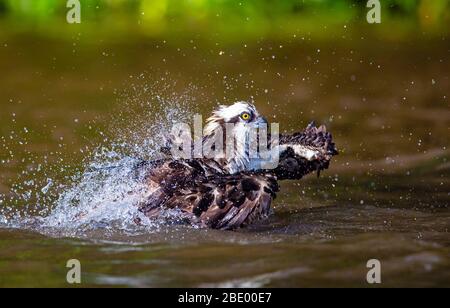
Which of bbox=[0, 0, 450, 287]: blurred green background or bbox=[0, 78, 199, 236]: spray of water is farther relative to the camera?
bbox=[0, 78, 199, 236]: spray of water

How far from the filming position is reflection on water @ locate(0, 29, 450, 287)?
8102 mm

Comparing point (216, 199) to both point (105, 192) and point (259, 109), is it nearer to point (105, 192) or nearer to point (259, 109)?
point (105, 192)

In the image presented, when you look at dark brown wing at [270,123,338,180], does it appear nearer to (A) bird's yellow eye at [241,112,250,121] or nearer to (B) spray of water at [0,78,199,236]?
(A) bird's yellow eye at [241,112,250,121]

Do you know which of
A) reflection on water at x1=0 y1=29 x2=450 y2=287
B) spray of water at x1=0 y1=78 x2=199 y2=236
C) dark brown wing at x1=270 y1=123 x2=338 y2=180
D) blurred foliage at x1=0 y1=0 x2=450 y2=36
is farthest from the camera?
blurred foliage at x1=0 y1=0 x2=450 y2=36

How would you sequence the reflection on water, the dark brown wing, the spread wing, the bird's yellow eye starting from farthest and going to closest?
1. the bird's yellow eye
2. the dark brown wing
3. the spread wing
4. the reflection on water

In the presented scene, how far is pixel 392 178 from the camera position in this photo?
1193cm

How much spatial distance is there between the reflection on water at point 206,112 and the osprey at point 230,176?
0.20 metres

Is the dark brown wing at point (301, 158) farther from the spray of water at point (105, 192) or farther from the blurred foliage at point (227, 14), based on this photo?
the blurred foliage at point (227, 14)

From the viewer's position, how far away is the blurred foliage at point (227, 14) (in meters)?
19.8

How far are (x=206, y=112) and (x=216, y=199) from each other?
4710 millimetres

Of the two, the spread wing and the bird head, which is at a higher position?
the bird head

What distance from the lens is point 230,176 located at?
9250 mm

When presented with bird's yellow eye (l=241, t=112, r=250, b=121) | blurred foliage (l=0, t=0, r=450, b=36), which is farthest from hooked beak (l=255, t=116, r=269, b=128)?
blurred foliage (l=0, t=0, r=450, b=36)
